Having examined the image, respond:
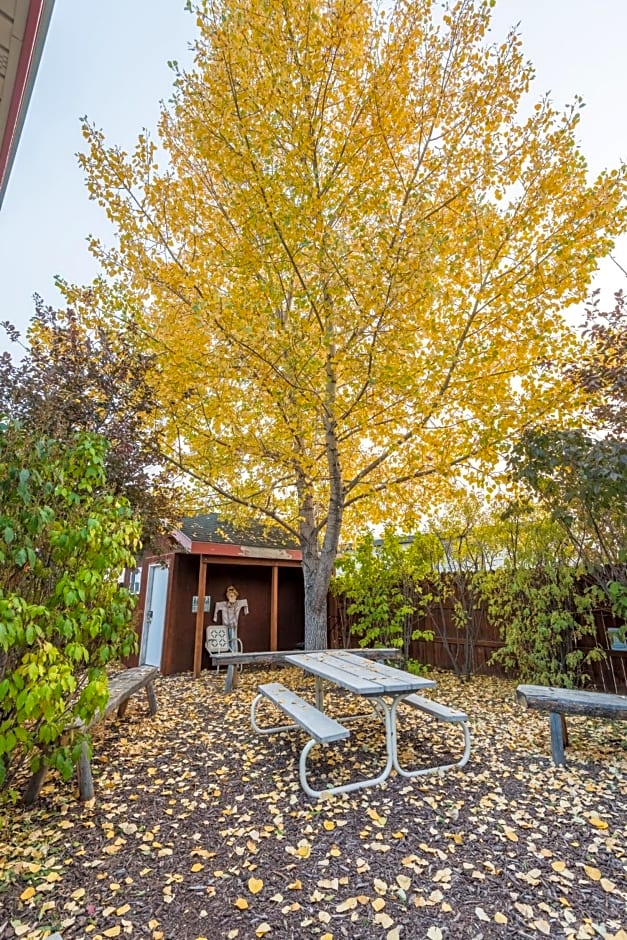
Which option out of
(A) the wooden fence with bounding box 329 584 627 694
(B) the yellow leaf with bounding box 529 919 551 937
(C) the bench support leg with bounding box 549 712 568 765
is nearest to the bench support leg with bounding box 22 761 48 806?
(B) the yellow leaf with bounding box 529 919 551 937

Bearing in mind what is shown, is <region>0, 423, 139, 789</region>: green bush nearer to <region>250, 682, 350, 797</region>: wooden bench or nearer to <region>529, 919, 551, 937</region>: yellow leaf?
<region>250, 682, 350, 797</region>: wooden bench

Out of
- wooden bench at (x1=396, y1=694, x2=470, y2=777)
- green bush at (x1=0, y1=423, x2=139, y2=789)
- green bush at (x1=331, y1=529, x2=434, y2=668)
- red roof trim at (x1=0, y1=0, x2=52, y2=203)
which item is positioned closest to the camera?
red roof trim at (x1=0, y1=0, x2=52, y2=203)

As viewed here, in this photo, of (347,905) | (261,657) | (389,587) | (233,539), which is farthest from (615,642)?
(233,539)

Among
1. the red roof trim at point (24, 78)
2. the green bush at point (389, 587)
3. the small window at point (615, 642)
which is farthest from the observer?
the green bush at point (389, 587)

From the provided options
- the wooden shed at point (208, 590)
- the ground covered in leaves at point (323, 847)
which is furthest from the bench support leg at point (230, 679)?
the ground covered in leaves at point (323, 847)

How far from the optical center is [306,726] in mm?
2977

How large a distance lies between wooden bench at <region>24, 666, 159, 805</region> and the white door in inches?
124

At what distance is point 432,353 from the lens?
5.05 metres

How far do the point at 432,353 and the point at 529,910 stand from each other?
4.56 metres

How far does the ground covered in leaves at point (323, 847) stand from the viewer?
1860 millimetres

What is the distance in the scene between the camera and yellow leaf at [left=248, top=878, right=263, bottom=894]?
6.70ft

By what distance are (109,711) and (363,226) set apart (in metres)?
4.88

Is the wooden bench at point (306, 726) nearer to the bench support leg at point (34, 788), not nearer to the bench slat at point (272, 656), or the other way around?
the bench slat at point (272, 656)

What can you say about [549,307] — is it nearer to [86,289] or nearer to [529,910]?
[529,910]
